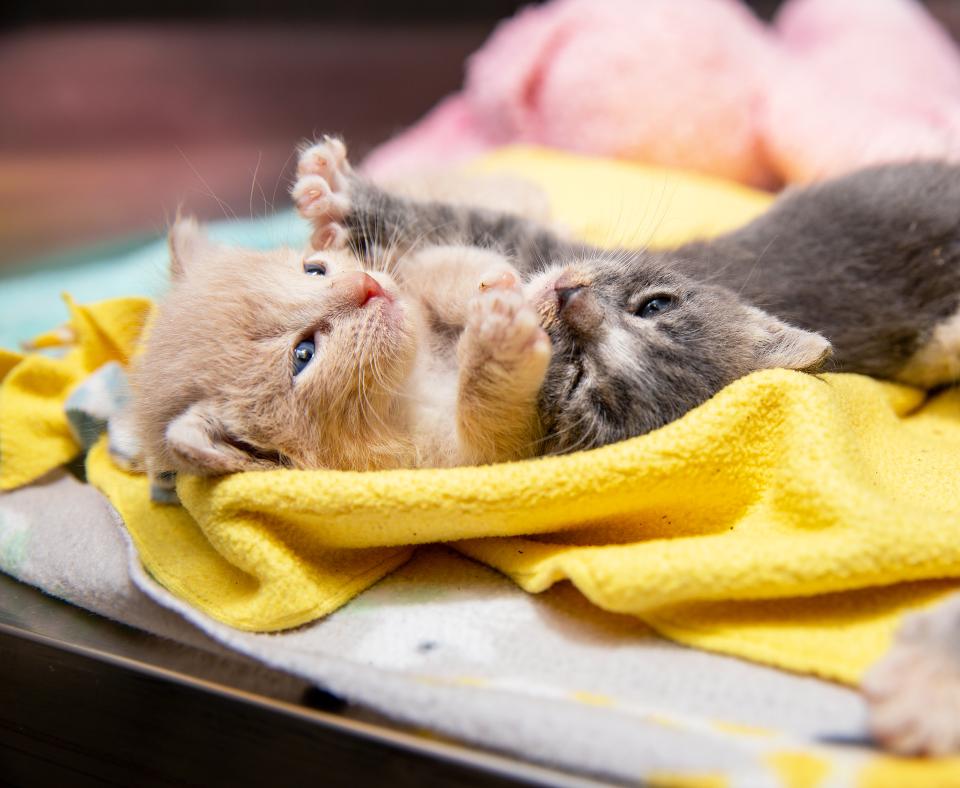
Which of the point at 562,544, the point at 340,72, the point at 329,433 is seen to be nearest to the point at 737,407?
the point at 562,544

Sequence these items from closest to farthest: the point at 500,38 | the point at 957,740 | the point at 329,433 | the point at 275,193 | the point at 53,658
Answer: the point at 957,740
the point at 53,658
the point at 329,433
the point at 275,193
the point at 500,38

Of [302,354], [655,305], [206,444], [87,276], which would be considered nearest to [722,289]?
[655,305]

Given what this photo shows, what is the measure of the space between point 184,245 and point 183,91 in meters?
2.34

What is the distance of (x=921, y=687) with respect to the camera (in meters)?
0.82

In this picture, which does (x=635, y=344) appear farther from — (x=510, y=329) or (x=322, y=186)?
(x=322, y=186)

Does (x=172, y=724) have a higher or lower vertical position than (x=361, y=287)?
lower

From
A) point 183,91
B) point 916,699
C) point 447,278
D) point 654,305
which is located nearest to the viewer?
point 916,699

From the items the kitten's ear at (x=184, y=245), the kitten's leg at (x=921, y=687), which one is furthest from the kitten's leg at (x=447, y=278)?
the kitten's leg at (x=921, y=687)

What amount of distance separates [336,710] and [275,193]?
1.60 m

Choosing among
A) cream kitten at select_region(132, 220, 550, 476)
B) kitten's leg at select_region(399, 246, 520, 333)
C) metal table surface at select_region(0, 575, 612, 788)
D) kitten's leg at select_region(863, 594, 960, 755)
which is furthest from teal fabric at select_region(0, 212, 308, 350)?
kitten's leg at select_region(863, 594, 960, 755)

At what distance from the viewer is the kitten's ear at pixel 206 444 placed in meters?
1.14

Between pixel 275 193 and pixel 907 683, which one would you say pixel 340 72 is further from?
pixel 907 683

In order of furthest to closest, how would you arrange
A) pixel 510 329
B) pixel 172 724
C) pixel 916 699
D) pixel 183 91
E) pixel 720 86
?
pixel 183 91 < pixel 720 86 < pixel 510 329 < pixel 172 724 < pixel 916 699

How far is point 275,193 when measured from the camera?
2.18 metres
